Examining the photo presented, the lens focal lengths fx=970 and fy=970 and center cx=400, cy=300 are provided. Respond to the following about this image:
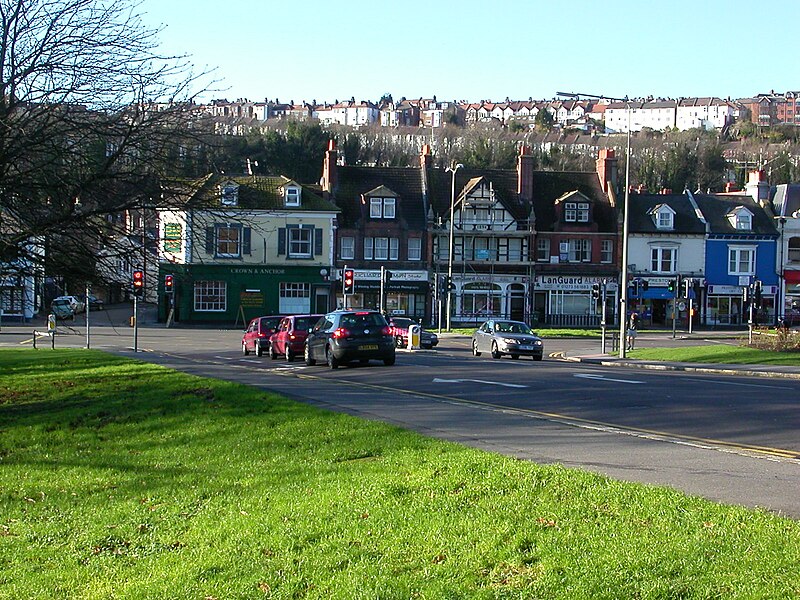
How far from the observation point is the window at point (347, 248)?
71062 millimetres

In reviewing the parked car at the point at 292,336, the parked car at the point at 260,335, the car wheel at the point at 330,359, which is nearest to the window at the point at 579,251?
the parked car at the point at 260,335

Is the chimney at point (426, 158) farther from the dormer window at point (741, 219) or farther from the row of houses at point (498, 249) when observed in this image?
the dormer window at point (741, 219)

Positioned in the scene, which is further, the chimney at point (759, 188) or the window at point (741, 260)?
the chimney at point (759, 188)

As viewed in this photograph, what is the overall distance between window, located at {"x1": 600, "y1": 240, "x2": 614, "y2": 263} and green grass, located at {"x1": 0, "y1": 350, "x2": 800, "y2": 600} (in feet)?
200

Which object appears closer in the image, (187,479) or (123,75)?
(187,479)

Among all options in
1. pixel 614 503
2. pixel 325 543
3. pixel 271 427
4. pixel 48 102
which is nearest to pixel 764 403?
pixel 271 427

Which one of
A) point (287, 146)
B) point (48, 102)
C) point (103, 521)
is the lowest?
point (103, 521)

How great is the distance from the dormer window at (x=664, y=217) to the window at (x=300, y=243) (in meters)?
26.3

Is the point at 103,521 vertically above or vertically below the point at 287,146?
below

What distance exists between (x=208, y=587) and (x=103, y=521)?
303 centimetres

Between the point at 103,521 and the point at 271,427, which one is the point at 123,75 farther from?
the point at 103,521

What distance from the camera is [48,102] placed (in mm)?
19031

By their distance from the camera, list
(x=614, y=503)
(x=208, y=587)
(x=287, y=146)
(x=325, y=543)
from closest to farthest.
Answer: (x=208, y=587) → (x=325, y=543) → (x=614, y=503) → (x=287, y=146)

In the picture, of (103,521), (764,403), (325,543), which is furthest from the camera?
(764,403)
